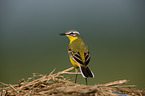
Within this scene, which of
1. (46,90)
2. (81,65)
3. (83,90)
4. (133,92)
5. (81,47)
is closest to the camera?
(83,90)

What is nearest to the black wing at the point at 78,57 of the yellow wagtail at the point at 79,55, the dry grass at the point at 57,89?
the yellow wagtail at the point at 79,55

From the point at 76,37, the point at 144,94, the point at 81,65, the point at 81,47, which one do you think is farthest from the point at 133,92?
the point at 76,37

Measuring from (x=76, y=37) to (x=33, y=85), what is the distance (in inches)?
23.9

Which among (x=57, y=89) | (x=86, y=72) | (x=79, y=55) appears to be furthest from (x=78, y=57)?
(x=57, y=89)

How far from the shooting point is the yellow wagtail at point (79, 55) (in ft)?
3.92

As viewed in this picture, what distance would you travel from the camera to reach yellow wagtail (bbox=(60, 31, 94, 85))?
1194mm

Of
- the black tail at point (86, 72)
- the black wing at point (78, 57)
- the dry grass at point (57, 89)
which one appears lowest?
the dry grass at point (57, 89)

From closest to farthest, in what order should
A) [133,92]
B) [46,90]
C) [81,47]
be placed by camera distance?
[46,90] < [133,92] < [81,47]

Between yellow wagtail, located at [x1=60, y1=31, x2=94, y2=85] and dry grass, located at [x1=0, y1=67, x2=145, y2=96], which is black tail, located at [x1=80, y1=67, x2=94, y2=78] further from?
dry grass, located at [x1=0, y1=67, x2=145, y2=96]

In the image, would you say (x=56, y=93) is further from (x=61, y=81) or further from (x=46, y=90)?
(x=61, y=81)

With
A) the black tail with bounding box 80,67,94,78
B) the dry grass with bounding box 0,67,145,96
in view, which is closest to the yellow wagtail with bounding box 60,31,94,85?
the black tail with bounding box 80,67,94,78

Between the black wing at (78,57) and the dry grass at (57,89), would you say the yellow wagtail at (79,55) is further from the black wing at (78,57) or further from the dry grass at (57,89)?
the dry grass at (57,89)

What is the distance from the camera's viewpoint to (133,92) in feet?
3.60

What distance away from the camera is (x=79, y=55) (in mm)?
1296
